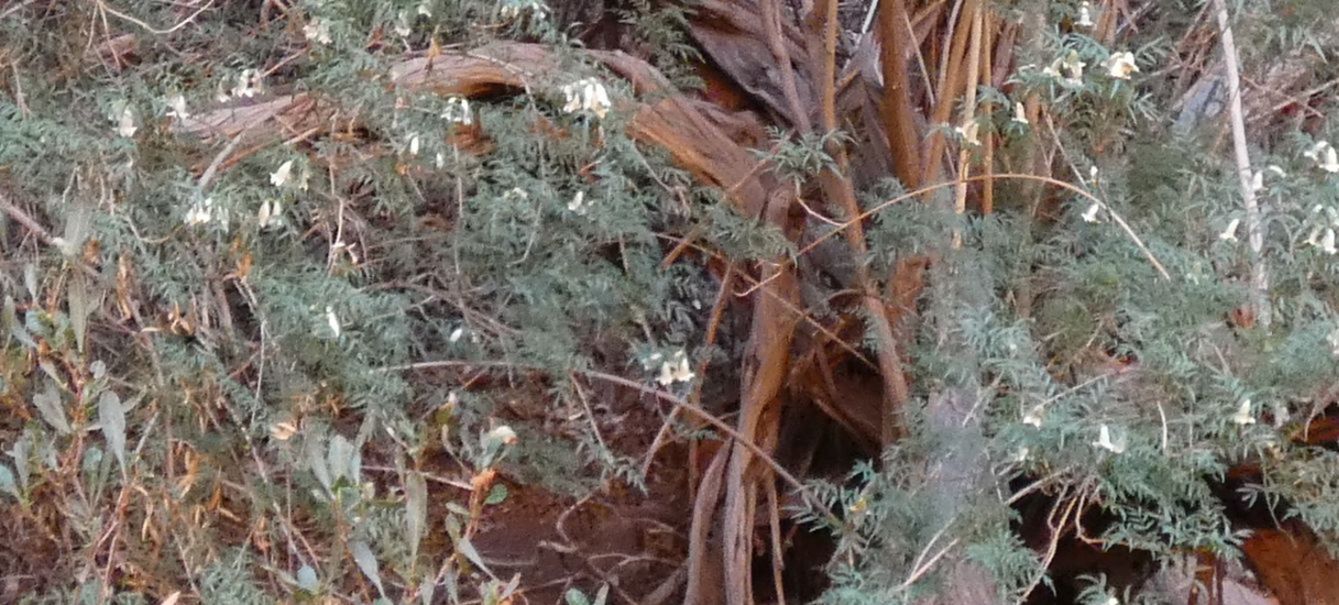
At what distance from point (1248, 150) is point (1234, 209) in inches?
6.2

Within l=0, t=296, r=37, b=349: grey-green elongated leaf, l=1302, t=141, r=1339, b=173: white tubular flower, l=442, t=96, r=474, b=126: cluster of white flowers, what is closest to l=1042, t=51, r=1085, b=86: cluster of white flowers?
l=1302, t=141, r=1339, b=173: white tubular flower

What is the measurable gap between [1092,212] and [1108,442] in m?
0.27

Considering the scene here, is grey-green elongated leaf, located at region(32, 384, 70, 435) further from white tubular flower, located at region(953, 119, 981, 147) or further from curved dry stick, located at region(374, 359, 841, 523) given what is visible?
white tubular flower, located at region(953, 119, 981, 147)

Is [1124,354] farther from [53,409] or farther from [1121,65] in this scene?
[53,409]

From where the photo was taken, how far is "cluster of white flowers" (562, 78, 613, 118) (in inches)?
45.8

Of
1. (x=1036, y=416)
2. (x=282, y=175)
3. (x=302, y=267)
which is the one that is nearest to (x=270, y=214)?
(x=282, y=175)

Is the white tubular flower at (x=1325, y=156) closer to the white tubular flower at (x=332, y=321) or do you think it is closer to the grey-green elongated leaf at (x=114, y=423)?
the white tubular flower at (x=332, y=321)

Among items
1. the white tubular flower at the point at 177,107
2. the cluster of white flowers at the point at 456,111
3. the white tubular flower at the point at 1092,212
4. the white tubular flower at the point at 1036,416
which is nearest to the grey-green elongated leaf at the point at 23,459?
the white tubular flower at the point at 177,107

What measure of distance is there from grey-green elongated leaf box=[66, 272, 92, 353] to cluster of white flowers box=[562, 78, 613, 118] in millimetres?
443

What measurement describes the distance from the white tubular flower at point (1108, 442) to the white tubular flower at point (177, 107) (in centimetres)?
83

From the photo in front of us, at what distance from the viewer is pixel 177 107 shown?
1137 mm

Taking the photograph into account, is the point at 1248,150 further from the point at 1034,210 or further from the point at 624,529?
the point at 624,529

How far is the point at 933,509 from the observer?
1.20 meters

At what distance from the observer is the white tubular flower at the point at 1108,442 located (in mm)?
1014
